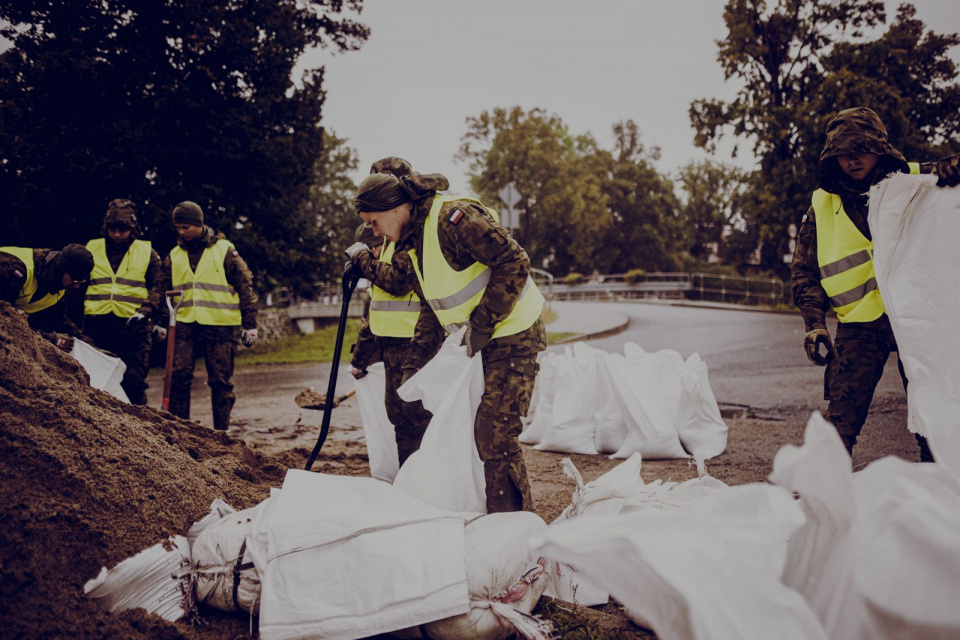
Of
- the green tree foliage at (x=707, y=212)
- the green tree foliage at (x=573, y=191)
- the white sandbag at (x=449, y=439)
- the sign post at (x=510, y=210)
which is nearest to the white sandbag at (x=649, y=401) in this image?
the white sandbag at (x=449, y=439)

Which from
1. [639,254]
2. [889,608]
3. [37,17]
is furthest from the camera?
[639,254]

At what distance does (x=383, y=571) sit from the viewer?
1914 mm

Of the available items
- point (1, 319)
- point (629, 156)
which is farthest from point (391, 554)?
point (629, 156)

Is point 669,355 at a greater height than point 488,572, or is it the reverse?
point 669,355

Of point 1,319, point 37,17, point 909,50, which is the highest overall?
point 909,50

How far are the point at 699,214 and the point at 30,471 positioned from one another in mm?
56078

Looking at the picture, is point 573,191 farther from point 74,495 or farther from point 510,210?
point 74,495

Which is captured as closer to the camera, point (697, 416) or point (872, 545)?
point (872, 545)

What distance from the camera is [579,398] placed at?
466 cm

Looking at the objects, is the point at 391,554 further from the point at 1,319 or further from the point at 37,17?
the point at 37,17

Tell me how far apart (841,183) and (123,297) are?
195 inches

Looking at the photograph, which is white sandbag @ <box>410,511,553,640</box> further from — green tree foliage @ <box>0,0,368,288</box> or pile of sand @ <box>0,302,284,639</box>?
green tree foliage @ <box>0,0,368,288</box>

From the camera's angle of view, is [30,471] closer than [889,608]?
No

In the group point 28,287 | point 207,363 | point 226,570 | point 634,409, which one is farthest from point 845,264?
point 28,287
